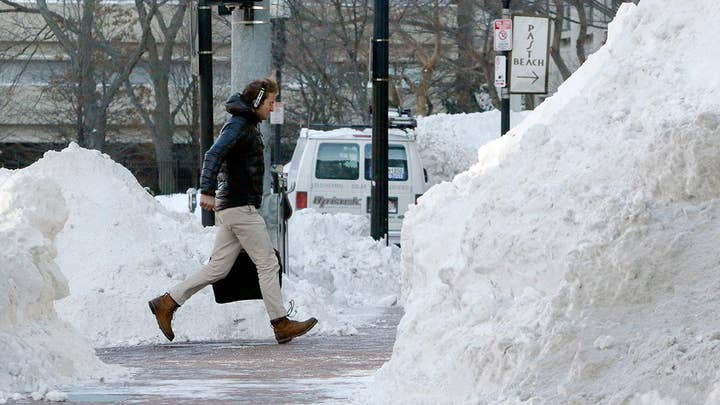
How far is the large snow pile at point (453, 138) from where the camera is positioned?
37312mm

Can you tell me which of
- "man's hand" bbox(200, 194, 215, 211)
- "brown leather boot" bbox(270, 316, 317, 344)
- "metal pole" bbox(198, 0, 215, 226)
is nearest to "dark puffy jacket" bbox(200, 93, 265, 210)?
"man's hand" bbox(200, 194, 215, 211)

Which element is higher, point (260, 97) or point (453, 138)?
point (260, 97)

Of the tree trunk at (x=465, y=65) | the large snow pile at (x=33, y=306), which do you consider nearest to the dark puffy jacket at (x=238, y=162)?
the large snow pile at (x=33, y=306)

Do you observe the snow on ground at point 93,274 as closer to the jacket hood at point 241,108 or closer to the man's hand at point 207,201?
the man's hand at point 207,201

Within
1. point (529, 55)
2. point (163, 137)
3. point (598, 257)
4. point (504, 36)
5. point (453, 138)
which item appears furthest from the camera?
point (163, 137)

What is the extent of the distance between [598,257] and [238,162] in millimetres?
Answer: 4990

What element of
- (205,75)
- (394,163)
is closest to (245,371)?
(205,75)

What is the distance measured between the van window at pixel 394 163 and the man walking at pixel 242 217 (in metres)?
11.8

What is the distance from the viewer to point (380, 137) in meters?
21.1

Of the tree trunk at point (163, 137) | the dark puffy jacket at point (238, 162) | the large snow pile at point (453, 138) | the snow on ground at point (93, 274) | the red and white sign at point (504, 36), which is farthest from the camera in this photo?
the tree trunk at point (163, 137)

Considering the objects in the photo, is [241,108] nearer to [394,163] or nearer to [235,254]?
[235,254]

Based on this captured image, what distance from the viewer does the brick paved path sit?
8.08 metres

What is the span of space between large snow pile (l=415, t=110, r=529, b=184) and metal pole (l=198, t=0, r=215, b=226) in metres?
14.9

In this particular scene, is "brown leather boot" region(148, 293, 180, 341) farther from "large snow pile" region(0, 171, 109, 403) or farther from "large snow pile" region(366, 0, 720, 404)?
"large snow pile" region(366, 0, 720, 404)
